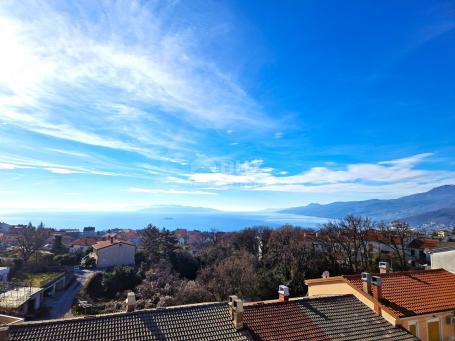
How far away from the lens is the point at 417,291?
1775 centimetres

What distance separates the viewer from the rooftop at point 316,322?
13.7 meters

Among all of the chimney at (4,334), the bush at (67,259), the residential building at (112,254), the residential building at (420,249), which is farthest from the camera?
the residential building at (420,249)

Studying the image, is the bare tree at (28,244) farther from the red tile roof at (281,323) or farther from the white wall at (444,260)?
the white wall at (444,260)

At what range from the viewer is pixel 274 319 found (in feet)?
47.4

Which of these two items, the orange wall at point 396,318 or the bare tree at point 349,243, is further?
the bare tree at point 349,243

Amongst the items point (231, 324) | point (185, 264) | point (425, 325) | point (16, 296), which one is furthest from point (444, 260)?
point (16, 296)

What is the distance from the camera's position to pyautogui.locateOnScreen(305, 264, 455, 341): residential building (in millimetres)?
15727

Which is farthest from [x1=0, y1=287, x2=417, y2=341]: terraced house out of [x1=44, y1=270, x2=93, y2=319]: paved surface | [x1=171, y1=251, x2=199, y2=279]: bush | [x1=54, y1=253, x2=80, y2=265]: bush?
[x1=54, y1=253, x2=80, y2=265]: bush

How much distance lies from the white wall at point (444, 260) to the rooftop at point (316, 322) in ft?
26.2

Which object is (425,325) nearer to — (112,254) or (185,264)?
(185,264)

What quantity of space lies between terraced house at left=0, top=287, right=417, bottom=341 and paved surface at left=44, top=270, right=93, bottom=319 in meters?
22.1

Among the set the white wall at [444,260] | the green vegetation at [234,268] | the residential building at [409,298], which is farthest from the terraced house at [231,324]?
the green vegetation at [234,268]

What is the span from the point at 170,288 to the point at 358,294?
2353 centimetres

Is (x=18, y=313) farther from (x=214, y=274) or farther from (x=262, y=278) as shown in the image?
(x=262, y=278)
